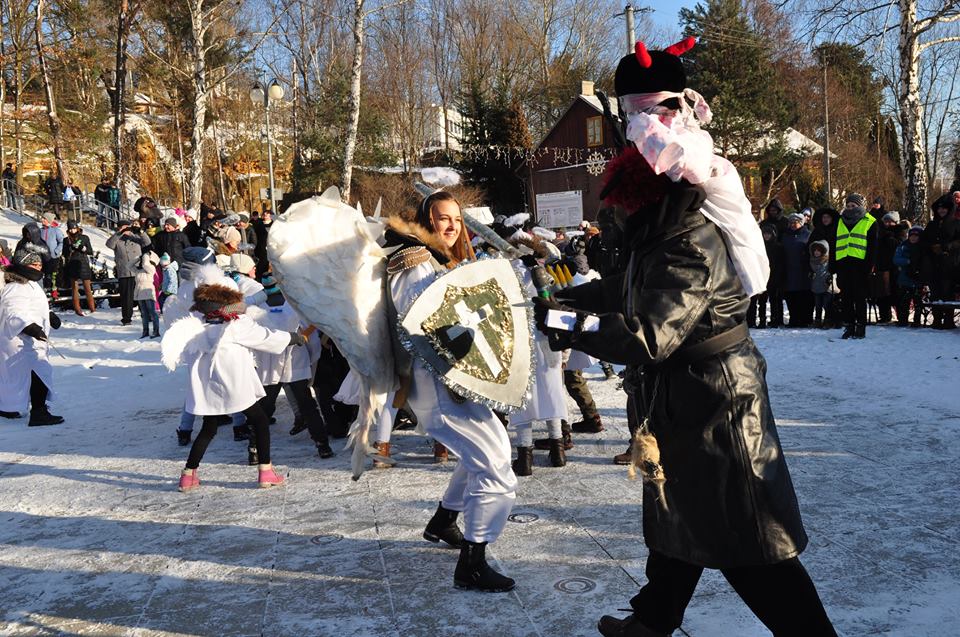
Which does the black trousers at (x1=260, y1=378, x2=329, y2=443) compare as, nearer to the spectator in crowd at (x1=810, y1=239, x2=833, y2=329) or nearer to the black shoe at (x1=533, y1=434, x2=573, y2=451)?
the black shoe at (x1=533, y1=434, x2=573, y2=451)

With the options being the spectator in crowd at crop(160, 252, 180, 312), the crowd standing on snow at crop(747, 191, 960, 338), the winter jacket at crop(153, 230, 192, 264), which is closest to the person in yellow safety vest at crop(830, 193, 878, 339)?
the crowd standing on snow at crop(747, 191, 960, 338)

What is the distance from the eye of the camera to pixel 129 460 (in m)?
7.08

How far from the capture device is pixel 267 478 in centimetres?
593

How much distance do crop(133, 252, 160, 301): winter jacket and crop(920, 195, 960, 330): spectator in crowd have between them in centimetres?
1280

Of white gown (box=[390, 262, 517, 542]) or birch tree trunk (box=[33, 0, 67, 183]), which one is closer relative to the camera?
white gown (box=[390, 262, 517, 542])

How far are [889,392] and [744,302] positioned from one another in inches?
240

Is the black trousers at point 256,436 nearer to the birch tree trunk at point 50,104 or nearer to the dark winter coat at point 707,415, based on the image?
the dark winter coat at point 707,415

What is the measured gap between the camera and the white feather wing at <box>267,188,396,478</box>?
11.7 ft

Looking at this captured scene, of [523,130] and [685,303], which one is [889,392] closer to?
[685,303]

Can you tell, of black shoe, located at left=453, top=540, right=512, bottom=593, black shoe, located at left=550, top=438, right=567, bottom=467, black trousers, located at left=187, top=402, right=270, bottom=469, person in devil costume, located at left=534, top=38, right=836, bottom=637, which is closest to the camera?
person in devil costume, located at left=534, top=38, right=836, bottom=637

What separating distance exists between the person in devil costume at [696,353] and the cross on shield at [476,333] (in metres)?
0.92

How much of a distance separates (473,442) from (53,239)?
17.1 metres

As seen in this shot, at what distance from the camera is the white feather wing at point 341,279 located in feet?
11.7

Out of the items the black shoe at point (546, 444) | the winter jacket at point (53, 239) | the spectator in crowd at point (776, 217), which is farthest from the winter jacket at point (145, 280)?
the spectator in crowd at point (776, 217)
